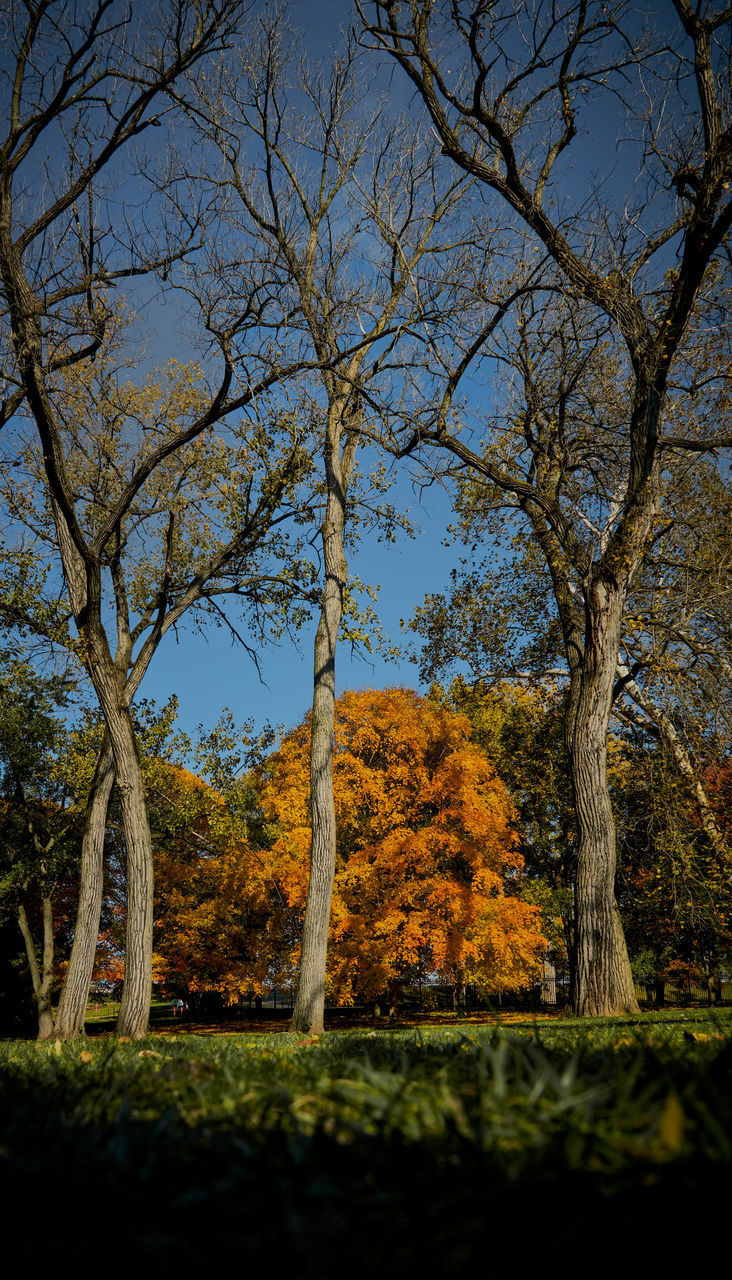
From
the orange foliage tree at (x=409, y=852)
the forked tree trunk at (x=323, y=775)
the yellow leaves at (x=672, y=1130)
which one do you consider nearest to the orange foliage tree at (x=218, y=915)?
the orange foliage tree at (x=409, y=852)

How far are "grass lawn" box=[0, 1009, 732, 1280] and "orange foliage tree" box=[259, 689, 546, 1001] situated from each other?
54.9 ft

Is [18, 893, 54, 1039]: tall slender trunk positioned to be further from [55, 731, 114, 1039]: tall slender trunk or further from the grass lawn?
the grass lawn

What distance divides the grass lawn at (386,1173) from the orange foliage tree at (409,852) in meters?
16.7

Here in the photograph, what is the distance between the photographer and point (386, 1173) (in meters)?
1.10

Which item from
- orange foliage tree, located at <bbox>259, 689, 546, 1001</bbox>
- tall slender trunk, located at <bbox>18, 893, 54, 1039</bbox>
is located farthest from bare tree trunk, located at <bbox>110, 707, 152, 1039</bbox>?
tall slender trunk, located at <bbox>18, 893, 54, 1039</bbox>

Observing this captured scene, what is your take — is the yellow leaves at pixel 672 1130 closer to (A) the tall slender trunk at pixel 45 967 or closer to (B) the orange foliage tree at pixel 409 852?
(B) the orange foliage tree at pixel 409 852

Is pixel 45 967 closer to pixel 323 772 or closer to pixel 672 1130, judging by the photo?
pixel 323 772

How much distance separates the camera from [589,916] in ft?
30.2

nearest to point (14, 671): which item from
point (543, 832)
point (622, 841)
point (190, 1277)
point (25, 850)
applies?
point (25, 850)

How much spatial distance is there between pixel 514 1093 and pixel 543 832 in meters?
25.2

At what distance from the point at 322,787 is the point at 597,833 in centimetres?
411

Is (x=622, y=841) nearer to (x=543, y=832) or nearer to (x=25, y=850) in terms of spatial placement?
(x=543, y=832)

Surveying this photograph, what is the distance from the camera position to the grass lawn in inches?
33.4

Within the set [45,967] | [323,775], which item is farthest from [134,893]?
[45,967]
